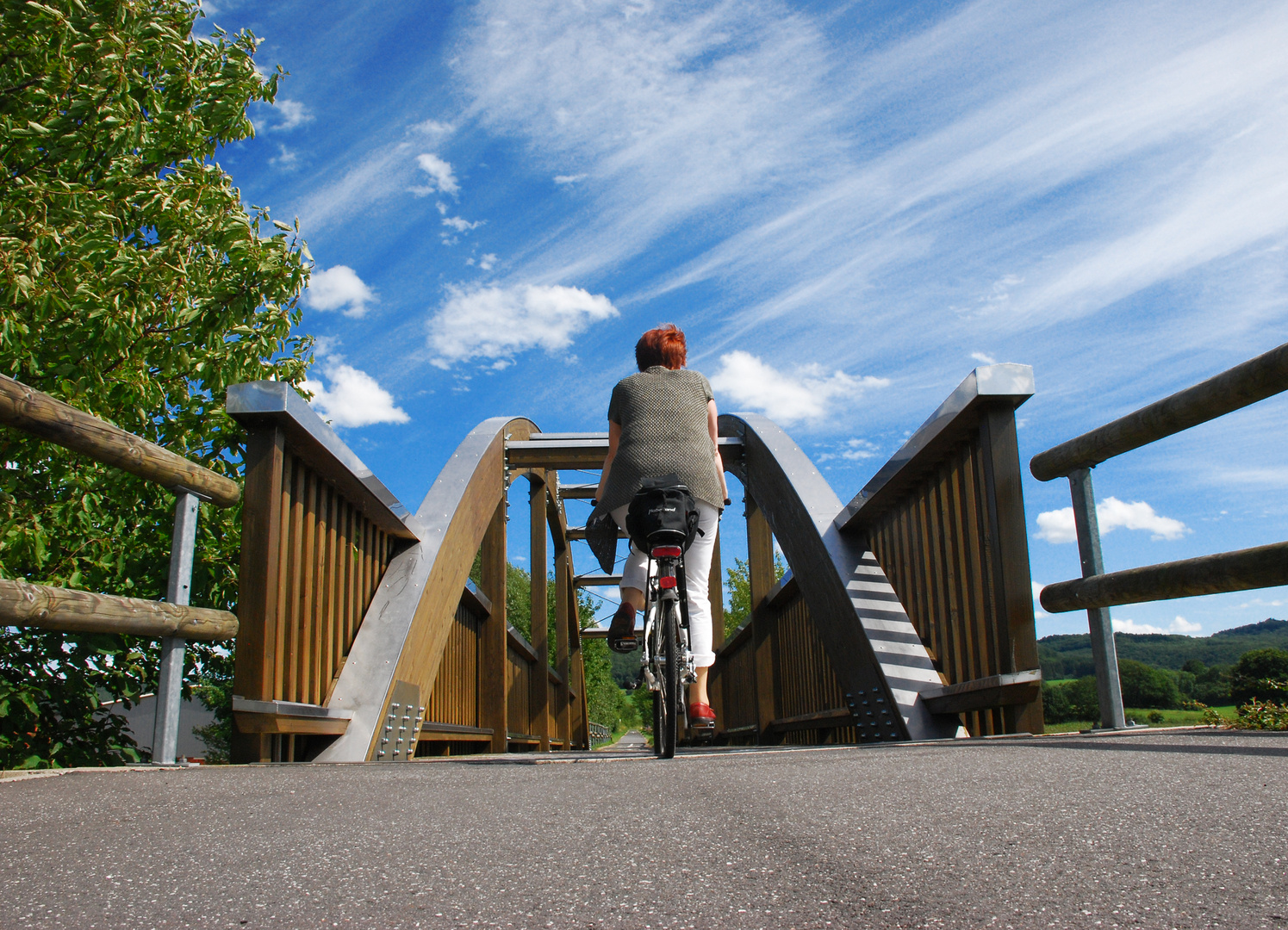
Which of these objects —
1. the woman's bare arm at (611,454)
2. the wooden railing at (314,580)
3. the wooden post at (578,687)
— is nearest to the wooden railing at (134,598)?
the wooden railing at (314,580)

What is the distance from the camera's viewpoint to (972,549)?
12.2 ft

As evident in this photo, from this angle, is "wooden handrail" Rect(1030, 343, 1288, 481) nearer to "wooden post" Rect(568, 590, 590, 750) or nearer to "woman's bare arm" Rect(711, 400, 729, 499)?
"woman's bare arm" Rect(711, 400, 729, 499)

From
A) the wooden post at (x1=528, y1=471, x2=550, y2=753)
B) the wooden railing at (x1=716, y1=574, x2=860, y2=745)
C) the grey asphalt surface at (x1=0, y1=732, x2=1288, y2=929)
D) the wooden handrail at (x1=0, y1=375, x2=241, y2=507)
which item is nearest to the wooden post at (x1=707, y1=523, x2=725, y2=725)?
the wooden railing at (x1=716, y1=574, x2=860, y2=745)

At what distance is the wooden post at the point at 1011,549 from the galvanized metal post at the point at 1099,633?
0.21 m

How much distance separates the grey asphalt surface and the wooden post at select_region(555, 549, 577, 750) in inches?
479

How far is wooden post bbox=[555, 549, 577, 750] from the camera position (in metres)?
14.2

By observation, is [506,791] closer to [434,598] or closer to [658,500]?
[658,500]

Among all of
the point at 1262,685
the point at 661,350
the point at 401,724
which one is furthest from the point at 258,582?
the point at 1262,685

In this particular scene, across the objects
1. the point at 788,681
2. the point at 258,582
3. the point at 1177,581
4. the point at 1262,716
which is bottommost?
the point at 1262,716

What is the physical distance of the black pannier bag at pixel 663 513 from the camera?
129 inches

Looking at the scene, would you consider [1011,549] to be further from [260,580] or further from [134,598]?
[134,598]

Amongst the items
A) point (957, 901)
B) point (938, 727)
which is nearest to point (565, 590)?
point (938, 727)

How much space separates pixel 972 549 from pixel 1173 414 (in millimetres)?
1000

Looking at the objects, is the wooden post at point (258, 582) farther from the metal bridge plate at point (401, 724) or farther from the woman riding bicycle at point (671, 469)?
the woman riding bicycle at point (671, 469)
